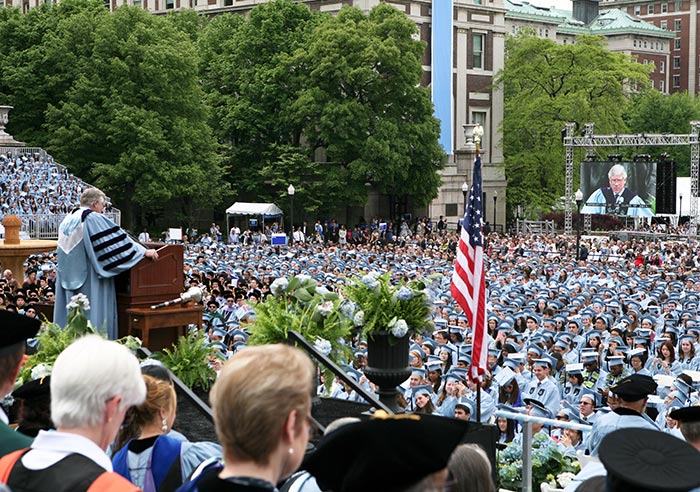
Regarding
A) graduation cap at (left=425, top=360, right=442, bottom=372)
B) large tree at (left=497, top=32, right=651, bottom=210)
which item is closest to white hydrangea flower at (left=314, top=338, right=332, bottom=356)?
graduation cap at (left=425, top=360, right=442, bottom=372)

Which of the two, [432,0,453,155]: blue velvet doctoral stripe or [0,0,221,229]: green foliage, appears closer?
[0,0,221,229]: green foliage

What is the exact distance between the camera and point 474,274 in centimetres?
1212

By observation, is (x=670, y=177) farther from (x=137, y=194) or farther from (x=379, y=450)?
(x=379, y=450)

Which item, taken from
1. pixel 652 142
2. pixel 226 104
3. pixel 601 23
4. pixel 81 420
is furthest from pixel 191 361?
pixel 601 23

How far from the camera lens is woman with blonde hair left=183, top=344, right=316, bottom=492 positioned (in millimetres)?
3195

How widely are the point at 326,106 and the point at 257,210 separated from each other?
582cm

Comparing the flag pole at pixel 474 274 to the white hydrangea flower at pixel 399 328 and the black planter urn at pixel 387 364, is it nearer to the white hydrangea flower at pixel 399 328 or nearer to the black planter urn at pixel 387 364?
the black planter urn at pixel 387 364

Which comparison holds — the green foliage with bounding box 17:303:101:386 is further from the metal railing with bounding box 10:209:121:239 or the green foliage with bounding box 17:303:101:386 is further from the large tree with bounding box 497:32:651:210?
the large tree with bounding box 497:32:651:210

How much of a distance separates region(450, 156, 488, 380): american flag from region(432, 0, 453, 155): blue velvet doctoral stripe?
47206mm

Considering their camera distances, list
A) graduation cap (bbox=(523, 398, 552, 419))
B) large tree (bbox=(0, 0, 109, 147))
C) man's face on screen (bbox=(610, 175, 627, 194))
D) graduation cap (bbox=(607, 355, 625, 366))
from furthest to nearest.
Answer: large tree (bbox=(0, 0, 109, 147)), man's face on screen (bbox=(610, 175, 627, 194)), graduation cap (bbox=(607, 355, 625, 366)), graduation cap (bbox=(523, 398, 552, 419))

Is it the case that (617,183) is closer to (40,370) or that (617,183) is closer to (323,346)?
(323,346)

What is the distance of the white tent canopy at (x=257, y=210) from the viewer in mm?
50531

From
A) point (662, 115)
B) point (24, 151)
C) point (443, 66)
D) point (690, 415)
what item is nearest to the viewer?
point (690, 415)

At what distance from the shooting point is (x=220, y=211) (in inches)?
2302
